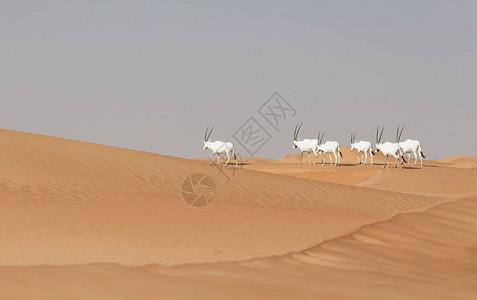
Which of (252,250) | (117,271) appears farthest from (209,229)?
(117,271)

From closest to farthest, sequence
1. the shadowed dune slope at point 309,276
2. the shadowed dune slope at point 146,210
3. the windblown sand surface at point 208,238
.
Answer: the shadowed dune slope at point 309,276 < the windblown sand surface at point 208,238 < the shadowed dune slope at point 146,210

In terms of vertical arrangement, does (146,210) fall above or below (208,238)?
above

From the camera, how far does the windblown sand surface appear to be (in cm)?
611

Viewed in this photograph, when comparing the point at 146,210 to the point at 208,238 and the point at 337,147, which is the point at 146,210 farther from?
the point at 337,147

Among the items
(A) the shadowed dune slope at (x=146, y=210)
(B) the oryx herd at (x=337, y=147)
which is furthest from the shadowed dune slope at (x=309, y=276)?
(B) the oryx herd at (x=337, y=147)

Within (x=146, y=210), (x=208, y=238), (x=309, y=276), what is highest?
(x=146, y=210)

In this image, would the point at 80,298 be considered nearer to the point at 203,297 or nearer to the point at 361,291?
the point at 203,297

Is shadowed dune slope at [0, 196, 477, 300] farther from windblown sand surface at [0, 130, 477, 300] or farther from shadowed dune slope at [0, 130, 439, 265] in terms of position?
shadowed dune slope at [0, 130, 439, 265]

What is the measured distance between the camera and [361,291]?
6.17 metres

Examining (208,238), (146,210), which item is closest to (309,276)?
(208,238)

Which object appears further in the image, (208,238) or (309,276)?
(208,238)

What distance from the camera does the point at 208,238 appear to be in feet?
30.3

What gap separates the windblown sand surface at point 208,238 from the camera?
20.0 feet

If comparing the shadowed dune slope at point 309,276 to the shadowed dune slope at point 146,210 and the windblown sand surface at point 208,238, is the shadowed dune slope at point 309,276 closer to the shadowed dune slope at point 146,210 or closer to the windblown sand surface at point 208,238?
the windblown sand surface at point 208,238
